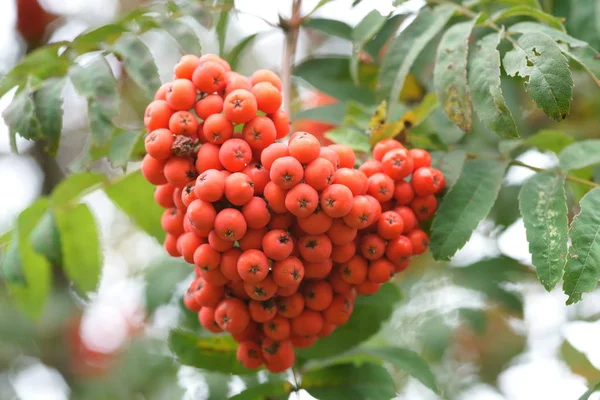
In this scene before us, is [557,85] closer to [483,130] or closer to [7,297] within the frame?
[483,130]

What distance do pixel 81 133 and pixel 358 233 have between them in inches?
120

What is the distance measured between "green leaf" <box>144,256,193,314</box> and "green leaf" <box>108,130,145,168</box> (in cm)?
57

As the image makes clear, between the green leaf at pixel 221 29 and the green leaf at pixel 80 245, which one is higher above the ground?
the green leaf at pixel 221 29

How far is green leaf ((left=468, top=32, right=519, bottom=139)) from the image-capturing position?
1443 mm

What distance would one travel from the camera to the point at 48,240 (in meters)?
1.87

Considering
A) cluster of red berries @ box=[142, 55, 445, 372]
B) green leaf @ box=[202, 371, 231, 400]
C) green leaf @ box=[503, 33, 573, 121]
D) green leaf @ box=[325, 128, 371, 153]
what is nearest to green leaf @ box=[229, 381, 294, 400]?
cluster of red berries @ box=[142, 55, 445, 372]

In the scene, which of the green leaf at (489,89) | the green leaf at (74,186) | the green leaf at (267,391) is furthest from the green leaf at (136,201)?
the green leaf at (489,89)

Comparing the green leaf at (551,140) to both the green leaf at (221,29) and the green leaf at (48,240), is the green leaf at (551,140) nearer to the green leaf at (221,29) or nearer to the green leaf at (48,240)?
the green leaf at (221,29)

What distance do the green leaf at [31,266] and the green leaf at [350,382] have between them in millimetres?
991

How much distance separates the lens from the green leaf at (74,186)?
1972mm

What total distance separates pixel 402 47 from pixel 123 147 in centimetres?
89

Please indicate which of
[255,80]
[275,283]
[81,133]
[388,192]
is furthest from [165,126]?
[81,133]

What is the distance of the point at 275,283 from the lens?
148 centimetres

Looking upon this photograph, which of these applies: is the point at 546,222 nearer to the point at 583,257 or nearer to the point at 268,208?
the point at 583,257
